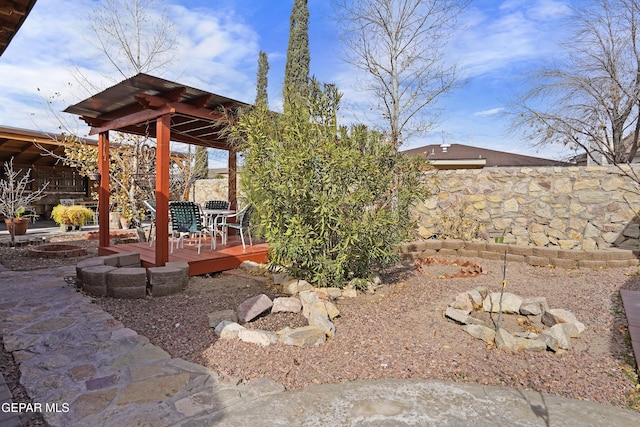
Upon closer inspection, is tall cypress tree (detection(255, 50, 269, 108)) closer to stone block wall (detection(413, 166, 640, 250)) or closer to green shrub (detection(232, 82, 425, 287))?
stone block wall (detection(413, 166, 640, 250))

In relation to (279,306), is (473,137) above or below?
above

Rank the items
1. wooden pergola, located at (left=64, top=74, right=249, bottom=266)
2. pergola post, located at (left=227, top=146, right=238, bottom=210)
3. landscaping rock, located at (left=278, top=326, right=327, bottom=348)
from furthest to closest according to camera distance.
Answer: pergola post, located at (left=227, top=146, right=238, bottom=210) → wooden pergola, located at (left=64, top=74, right=249, bottom=266) → landscaping rock, located at (left=278, top=326, right=327, bottom=348)

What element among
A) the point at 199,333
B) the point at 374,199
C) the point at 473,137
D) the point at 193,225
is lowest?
the point at 199,333

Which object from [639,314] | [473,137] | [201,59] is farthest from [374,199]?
[473,137]

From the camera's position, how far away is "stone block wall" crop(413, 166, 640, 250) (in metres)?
6.46

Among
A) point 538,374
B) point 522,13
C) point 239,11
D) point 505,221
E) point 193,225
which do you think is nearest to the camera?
point 538,374

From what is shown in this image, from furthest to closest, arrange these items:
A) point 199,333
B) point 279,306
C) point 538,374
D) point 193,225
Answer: point 193,225
point 279,306
point 199,333
point 538,374

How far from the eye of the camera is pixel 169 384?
93.5 inches

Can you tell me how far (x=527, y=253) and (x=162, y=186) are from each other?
5860 mm

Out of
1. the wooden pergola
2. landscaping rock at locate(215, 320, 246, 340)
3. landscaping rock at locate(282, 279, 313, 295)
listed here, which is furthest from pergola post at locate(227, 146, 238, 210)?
landscaping rock at locate(215, 320, 246, 340)

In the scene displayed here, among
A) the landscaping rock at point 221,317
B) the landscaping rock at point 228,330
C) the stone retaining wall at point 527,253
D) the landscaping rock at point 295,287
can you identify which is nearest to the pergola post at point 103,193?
the landscaping rock at point 295,287

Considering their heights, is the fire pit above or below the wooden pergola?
below

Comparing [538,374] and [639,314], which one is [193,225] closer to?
[538,374]

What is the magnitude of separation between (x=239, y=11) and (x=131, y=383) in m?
8.39
